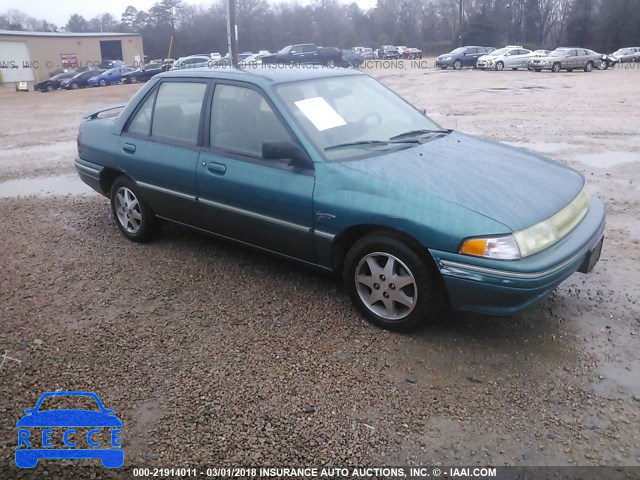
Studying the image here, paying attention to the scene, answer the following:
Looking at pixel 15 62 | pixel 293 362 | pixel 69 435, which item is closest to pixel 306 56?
pixel 15 62

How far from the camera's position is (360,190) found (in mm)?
3475

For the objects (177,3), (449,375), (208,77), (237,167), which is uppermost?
(177,3)

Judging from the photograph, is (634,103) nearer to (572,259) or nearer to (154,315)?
(572,259)

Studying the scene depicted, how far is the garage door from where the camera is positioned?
161 feet

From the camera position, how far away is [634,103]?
51.4 feet

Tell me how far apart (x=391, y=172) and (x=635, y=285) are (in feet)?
7.18

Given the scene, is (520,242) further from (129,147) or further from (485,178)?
Answer: (129,147)

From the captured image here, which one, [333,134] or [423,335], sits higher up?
[333,134]

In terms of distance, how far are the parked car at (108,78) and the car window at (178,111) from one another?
109 feet

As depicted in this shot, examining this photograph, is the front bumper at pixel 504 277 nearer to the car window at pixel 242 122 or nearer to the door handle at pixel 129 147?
the car window at pixel 242 122

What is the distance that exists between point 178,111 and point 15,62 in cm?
5467

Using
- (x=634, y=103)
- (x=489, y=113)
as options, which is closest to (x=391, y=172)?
(x=489, y=113)

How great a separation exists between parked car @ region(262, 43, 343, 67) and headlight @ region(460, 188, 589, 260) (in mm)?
33744

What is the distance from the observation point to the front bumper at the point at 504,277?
3037mm
